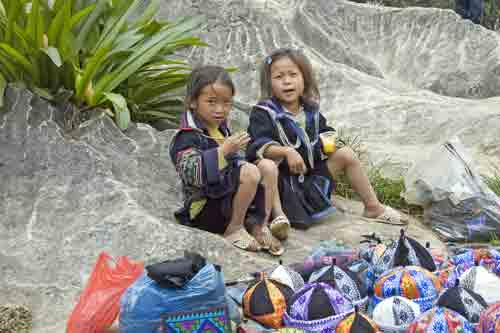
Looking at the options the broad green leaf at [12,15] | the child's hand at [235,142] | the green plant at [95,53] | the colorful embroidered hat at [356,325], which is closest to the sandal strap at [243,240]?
the child's hand at [235,142]

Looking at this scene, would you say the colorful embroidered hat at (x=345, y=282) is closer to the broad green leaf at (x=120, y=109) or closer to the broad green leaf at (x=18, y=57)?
the broad green leaf at (x=120, y=109)

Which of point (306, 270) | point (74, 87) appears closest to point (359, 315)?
point (306, 270)

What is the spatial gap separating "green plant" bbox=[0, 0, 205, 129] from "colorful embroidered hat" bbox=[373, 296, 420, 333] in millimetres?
2323

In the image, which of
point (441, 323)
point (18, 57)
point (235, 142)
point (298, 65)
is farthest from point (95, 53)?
point (441, 323)

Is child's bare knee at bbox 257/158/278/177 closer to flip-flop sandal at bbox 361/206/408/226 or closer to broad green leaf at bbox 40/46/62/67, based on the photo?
flip-flop sandal at bbox 361/206/408/226

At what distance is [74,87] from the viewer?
450 centimetres

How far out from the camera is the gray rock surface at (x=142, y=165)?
3.48m

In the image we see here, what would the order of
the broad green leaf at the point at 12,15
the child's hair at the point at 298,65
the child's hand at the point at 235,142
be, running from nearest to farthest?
the child's hand at the point at 235,142, the broad green leaf at the point at 12,15, the child's hair at the point at 298,65

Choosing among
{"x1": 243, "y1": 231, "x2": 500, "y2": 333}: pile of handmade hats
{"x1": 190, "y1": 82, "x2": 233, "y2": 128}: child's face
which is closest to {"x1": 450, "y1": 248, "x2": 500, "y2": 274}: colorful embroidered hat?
{"x1": 243, "y1": 231, "x2": 500, "y2": 333}: pile of handmade hats

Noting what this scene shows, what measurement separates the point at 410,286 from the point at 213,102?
1575mm

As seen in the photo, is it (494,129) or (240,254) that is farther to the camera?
(494,129)

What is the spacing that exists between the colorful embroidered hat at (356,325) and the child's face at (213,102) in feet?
5.48

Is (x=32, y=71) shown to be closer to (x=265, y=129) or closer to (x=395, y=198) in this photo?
(x=265, y=129)

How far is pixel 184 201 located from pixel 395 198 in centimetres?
180
